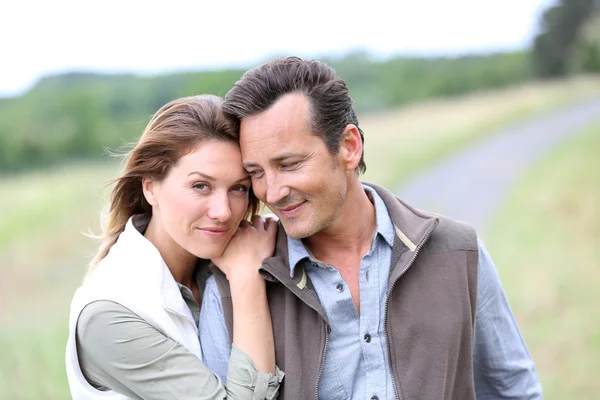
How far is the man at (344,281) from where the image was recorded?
7.93 ft

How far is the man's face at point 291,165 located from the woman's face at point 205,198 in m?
0.07

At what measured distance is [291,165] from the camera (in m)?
2.47

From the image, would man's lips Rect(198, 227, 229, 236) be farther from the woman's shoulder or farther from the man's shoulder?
the man's shoulder

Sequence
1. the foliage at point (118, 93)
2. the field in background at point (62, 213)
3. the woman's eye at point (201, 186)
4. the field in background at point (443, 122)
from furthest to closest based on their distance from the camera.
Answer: the foliage at point (118, 93) < the field in background at point (443, 122) < the field in background at point (62, 213) < the woman's eye at point (201, 186)

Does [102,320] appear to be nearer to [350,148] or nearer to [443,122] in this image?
[350,148]

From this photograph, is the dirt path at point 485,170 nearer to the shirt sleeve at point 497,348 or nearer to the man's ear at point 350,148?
the shirt sleeve at point 497,348

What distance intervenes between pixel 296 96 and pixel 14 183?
12.2 meters

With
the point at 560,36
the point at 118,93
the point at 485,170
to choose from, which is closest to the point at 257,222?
the point at 485,170

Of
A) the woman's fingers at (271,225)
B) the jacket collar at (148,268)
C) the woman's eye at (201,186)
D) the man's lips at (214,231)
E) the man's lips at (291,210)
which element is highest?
the woman's eye at (201,186)

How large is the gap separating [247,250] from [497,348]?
0.96 metres

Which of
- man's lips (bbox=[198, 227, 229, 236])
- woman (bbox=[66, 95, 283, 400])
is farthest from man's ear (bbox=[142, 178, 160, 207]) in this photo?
man's lips (bbox=[198, 227, 229, 236])

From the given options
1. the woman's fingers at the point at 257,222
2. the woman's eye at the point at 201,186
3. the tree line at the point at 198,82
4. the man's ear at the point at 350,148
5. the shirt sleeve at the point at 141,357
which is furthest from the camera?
the tree line at the point at 198,82

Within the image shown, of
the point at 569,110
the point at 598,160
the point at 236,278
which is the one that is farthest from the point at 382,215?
the point at 569,110

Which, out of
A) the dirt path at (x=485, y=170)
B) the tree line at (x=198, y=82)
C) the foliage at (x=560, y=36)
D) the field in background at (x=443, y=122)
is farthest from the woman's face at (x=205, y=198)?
the foliage at (x=560, y=36)
